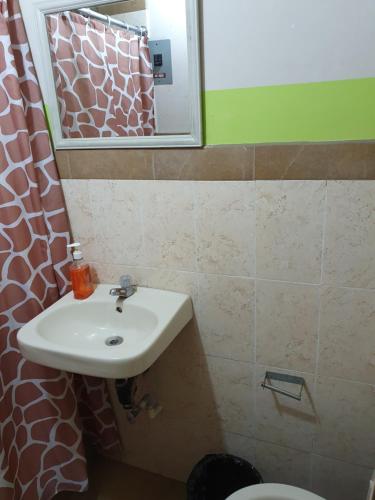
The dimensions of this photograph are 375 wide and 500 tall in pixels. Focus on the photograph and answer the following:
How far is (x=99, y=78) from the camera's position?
131 cm

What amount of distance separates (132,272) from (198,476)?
2.79ft

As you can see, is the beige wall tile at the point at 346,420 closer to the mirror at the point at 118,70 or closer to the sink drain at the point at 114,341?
the sink drain at the point at 114,341

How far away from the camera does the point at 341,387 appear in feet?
4.09

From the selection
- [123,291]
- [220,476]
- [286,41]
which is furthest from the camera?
[220,476]

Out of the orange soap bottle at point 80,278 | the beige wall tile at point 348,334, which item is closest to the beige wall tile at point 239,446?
the beige wall tile at point 348,334

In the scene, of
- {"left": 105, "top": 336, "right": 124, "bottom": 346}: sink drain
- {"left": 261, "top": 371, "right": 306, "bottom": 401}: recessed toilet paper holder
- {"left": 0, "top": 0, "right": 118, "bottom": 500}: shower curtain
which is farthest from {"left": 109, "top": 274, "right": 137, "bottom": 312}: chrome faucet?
{"left": 261, "top": 371, "right": 306, "bottom": 401}: recessed toilet paper holder

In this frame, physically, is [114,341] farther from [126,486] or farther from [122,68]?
[122,68]

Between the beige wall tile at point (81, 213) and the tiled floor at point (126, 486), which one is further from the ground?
the beige wall tile at point (81, 213)

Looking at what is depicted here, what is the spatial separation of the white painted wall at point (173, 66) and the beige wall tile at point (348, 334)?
2.39 ft

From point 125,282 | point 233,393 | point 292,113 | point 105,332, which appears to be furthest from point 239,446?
point 292,113

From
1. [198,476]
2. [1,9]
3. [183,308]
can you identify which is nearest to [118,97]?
[1,9]

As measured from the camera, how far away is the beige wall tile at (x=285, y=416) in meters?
1.32

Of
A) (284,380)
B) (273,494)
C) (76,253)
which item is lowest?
(273,494)

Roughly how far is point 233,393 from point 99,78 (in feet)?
4.22
